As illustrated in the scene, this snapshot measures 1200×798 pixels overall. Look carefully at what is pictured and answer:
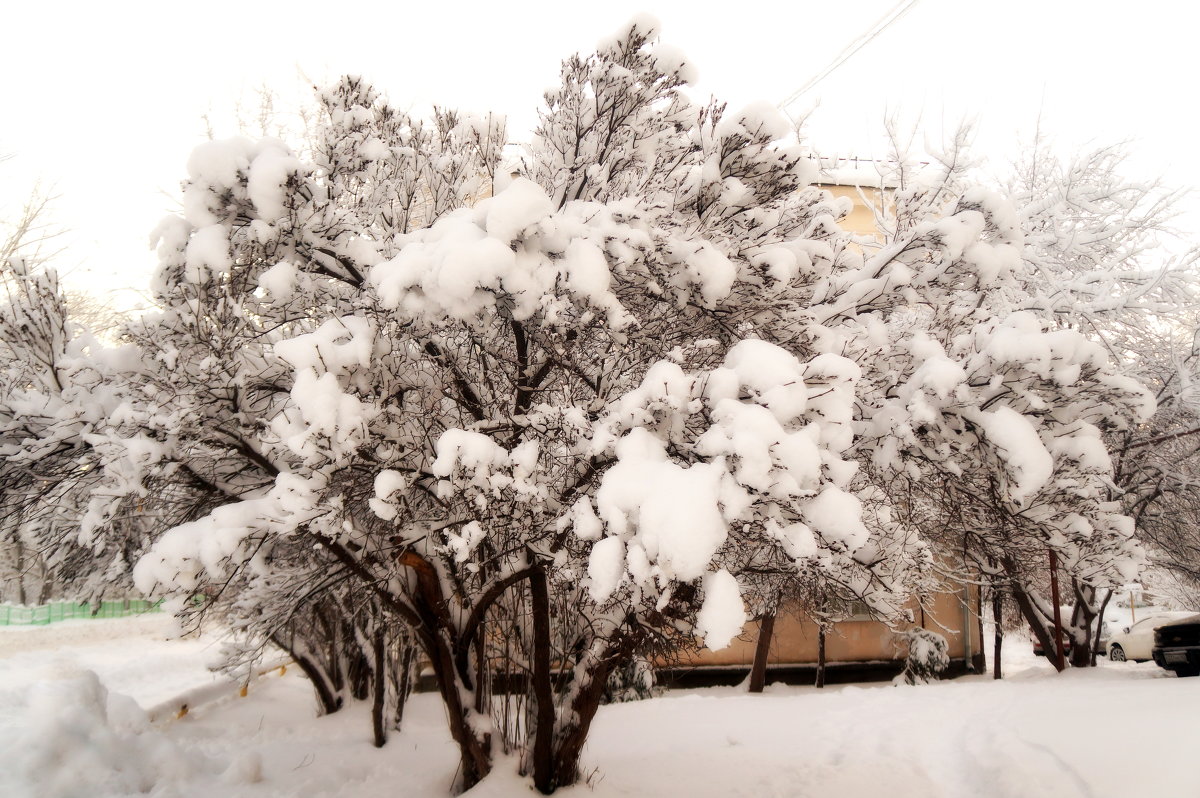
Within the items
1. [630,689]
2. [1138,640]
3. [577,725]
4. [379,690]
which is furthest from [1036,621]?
[379,690]

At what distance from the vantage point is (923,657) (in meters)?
14.9

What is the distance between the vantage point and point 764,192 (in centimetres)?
502

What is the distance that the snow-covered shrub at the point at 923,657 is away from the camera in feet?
49.1

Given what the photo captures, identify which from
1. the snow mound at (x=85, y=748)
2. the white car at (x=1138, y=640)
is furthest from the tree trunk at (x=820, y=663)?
the snow mound at (x=85, y=748)

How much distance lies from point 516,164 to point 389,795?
590 cm

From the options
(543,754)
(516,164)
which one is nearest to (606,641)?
(543,754)

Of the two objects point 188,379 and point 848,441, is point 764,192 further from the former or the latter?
point 188,379

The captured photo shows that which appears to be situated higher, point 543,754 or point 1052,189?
point 1052,189

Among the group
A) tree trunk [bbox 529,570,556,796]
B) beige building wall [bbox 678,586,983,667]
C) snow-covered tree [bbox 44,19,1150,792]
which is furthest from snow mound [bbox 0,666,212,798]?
beige building wall [bbox 678,586,983,667]

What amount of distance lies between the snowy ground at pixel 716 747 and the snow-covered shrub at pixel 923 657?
2.45 m

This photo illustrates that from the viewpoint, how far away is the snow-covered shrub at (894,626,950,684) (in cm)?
1498

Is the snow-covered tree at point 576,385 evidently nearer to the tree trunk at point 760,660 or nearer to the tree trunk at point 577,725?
the tree trunk at point 577,725

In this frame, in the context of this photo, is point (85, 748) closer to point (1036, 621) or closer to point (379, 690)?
point (379, 690)

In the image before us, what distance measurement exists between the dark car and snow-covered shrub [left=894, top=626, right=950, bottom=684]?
12.3ft
